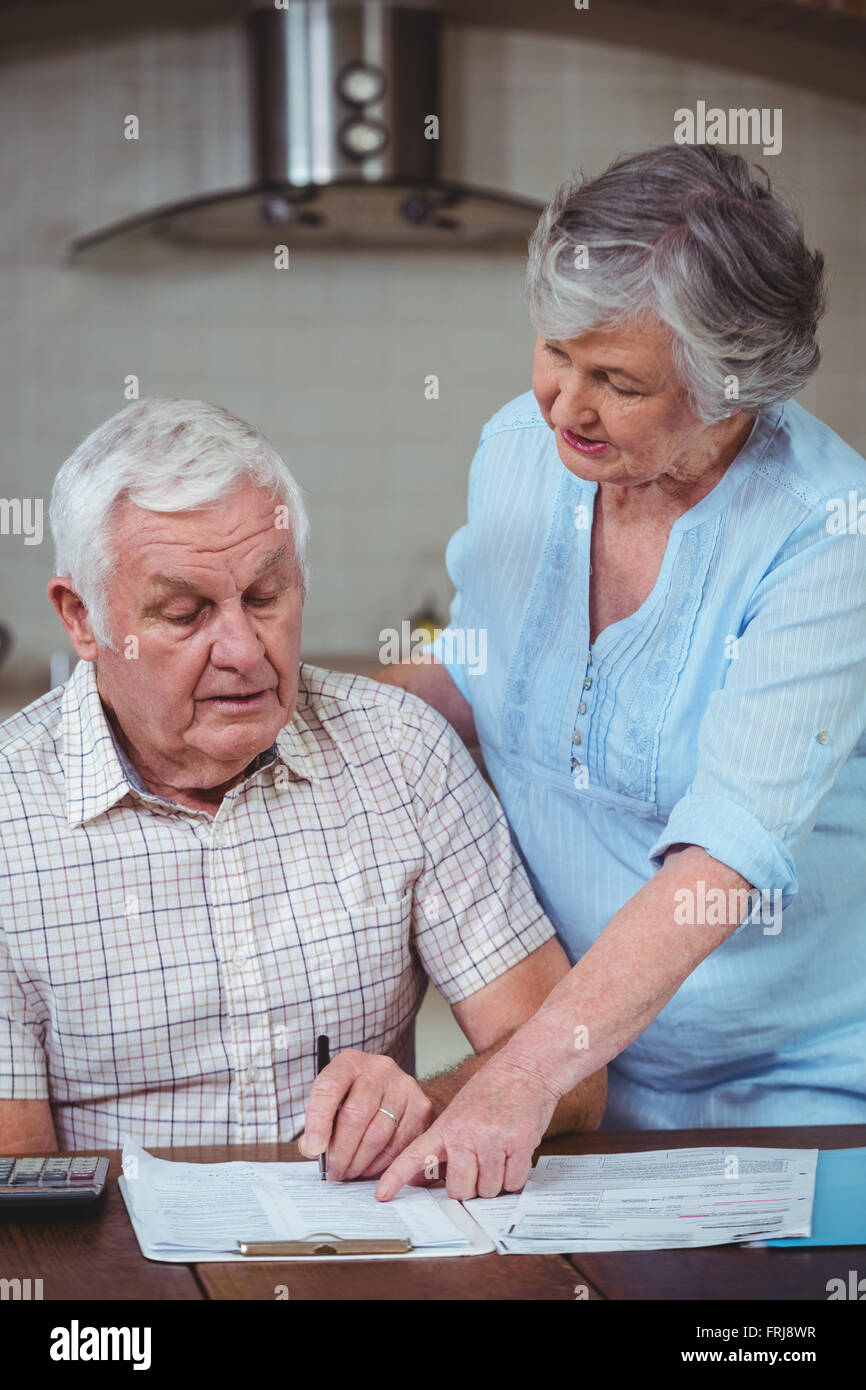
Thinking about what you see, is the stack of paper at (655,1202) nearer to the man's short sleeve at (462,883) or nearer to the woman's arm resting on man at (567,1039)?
the woman's arm resting on man at (567,1039)

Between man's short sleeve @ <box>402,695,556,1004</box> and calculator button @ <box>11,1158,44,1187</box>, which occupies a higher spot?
man's short sleeve @ <box>402,695,556,1004</box>

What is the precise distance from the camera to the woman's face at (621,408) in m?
1.22

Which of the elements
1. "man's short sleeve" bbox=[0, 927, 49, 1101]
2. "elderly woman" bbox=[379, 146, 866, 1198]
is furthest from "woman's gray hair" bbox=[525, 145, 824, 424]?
"man's short sleeve" bbox=[0, 927, 49, 1101]

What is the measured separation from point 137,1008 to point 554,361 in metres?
0.71

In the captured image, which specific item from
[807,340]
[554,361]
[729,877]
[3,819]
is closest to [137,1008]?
[3,819]

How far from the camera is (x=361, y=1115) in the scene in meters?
1.22

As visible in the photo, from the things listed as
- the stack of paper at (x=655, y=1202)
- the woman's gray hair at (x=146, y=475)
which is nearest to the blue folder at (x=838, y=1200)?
the stack of paper at (x=655, y=1202)

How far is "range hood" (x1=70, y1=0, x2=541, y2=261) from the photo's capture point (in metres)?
3.43

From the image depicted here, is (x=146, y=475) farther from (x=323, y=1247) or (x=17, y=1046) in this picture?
(x=323, y=1247)

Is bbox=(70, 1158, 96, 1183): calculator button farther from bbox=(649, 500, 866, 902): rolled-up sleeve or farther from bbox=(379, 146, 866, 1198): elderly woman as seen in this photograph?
bbox=(649, 500, 866, 902): rolled-up sleeve

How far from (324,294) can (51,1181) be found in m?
3.04

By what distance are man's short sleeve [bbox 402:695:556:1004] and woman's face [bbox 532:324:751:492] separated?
376mm

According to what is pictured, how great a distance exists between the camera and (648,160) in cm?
123
